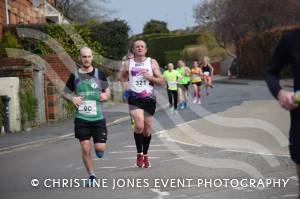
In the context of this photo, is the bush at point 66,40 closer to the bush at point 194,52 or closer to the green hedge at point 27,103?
the green hedge at point 27,103

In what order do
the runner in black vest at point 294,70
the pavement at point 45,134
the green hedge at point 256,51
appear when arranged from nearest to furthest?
the runner in black vest at point 294,70
the pavement at point 45,134
the green hedge at point 256,51

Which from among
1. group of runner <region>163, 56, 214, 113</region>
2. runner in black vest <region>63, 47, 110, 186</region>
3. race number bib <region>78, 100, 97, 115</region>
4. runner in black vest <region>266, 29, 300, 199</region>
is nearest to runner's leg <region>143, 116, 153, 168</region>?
runner in black vest <region>63, 47, 110, 186</region>

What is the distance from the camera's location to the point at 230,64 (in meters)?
59.1

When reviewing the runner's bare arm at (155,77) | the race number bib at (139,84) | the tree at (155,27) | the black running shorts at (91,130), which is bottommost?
the black running shorts at (91,130)

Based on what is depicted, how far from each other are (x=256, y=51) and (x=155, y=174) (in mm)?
37881

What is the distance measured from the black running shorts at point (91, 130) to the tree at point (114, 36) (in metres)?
25.1

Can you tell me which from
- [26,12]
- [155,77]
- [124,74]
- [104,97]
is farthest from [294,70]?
[26,12]

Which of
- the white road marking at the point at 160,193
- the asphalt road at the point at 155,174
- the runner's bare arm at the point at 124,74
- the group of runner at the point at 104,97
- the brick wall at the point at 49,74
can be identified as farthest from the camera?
the brick wall at the point at 49,74

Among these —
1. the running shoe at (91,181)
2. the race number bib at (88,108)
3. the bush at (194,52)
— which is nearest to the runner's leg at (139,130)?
the race number bib at (88,108)

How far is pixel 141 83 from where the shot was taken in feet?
30.8

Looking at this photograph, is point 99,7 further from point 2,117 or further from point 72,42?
point 2,117

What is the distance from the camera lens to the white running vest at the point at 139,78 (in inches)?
368

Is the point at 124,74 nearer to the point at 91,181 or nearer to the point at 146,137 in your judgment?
the point at 146,137

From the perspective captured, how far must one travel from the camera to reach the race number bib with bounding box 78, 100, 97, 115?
27.2ft
